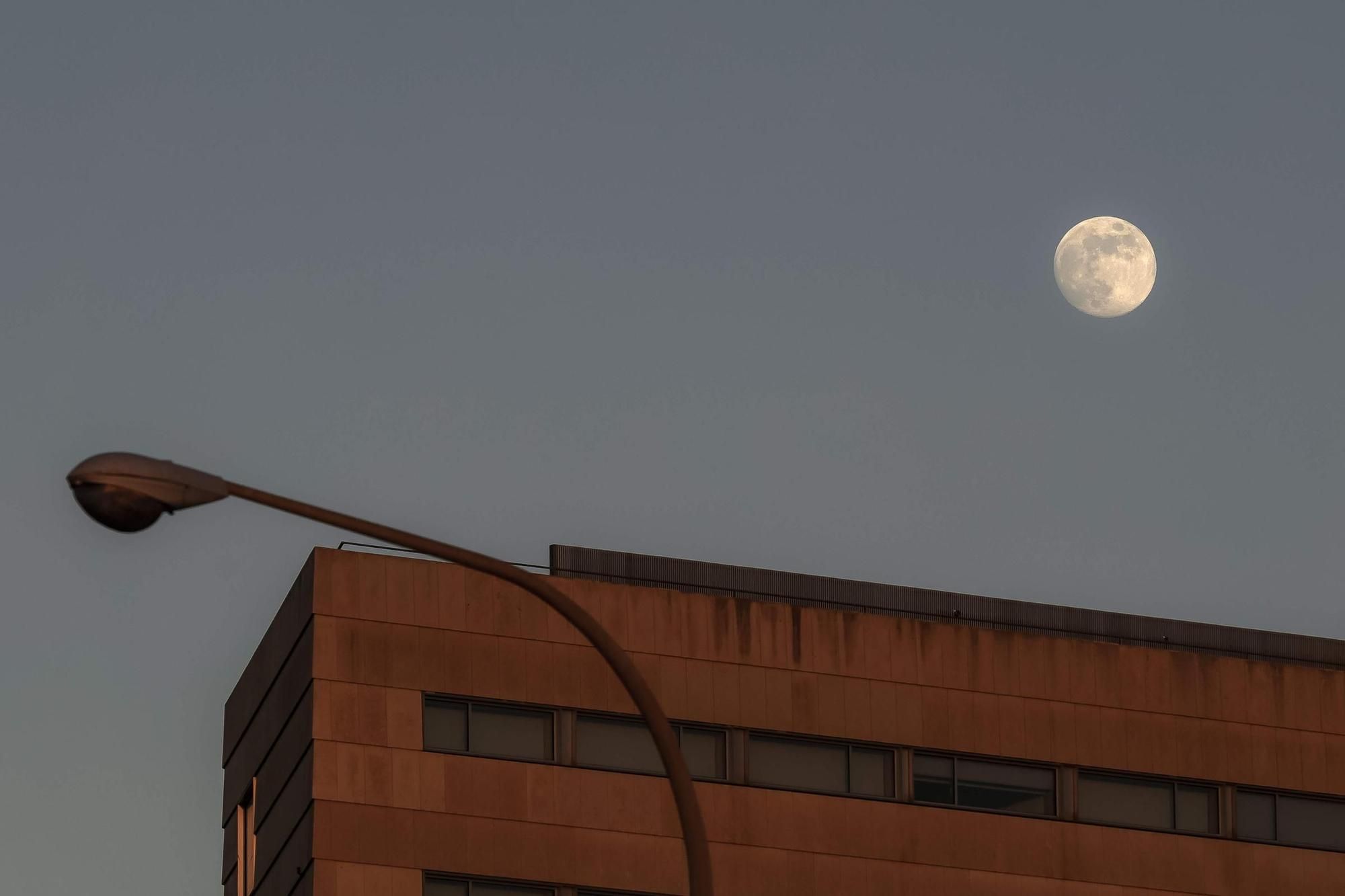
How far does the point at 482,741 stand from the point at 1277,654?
17003 millimetres

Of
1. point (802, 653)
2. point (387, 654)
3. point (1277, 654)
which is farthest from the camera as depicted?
point (1277, 654)

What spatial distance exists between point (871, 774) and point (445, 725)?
7124 millimetres

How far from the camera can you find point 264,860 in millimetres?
38562

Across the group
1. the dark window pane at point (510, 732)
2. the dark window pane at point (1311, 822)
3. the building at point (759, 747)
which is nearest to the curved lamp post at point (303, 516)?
Answer: the building at point (759, 747)

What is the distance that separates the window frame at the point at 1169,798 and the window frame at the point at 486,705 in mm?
9030

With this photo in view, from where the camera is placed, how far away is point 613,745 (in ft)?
121

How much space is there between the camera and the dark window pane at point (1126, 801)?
131 ft

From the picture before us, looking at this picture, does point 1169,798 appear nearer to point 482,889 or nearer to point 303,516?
point 482,889

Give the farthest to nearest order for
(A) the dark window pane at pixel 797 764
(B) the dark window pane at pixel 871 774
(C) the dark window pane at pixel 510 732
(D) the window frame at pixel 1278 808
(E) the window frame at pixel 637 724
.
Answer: (D) the window frame at pixel 1278 808 < (B) the dark window pane at pixel 871 774 < (A) the dark window pane at pixel 797 764 < (E) the window frame at pixel 637 724 < (C) the dark window pane at pixel 510 732

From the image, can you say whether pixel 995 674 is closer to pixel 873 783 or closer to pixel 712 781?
pixel 873 783

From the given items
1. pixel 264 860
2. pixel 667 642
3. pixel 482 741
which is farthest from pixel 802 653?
pixel 264 860

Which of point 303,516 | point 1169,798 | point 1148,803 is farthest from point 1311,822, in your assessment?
point 303,516

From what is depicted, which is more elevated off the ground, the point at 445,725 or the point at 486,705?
the point at 486,705

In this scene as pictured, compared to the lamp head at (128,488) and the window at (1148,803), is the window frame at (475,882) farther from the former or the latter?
the lamp head at (128,488)
